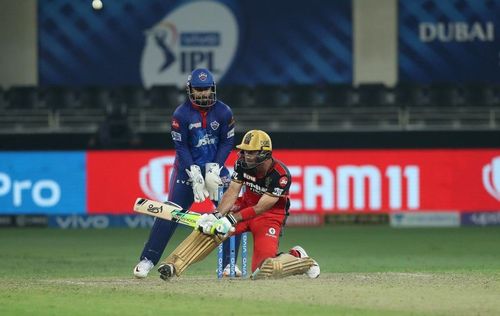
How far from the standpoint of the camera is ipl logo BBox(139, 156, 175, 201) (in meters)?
21.0

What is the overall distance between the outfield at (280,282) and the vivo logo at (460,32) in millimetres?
9370

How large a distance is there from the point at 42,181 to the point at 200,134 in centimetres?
875

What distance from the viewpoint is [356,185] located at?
68.8 ft

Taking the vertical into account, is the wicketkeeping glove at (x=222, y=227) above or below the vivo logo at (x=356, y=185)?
above

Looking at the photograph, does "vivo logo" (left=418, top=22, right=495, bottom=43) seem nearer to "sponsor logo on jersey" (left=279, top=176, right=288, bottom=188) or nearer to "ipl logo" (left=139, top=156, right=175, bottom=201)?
"ipl logo" (left=139, top=156, right=175, bottom=201)

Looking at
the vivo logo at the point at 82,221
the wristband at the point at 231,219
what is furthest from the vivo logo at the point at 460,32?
the wristband at the point at 231,219

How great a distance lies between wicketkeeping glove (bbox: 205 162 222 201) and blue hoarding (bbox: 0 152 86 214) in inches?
340

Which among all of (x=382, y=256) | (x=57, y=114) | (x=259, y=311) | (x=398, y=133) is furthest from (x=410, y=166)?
(x=259, y=311)

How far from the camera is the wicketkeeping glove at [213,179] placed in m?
12.6

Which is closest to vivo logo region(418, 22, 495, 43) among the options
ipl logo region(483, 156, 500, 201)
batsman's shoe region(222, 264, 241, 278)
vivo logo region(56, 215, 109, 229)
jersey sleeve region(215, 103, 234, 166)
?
ipl logo region(483, 156, 500, 201)

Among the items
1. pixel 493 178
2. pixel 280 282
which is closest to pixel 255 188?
pixel 280 282

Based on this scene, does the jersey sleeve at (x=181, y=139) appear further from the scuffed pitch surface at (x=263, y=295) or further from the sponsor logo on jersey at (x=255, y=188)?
the scuffed pitch surface at (x=263, y=295)

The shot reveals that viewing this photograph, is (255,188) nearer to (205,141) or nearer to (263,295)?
(205,141)

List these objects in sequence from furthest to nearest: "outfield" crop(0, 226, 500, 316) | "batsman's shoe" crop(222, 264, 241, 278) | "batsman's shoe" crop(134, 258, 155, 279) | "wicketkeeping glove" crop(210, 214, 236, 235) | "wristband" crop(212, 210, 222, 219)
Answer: "batsman's shoe" crop(222, 264, 241, 278) < "batsman's shoe" crop(134, 258, 155, 279) < "wristband" crop(212, 210, 222, 219) < "wicketkeeping glove" crop(210, 214, 236, 235) < "outfield" crop(0, 226, 500, 316)
